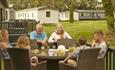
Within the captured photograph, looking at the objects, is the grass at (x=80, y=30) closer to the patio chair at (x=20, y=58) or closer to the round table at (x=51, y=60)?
the round table at (x=51, y=60)

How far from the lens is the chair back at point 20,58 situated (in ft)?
21.9

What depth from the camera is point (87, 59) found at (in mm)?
6883

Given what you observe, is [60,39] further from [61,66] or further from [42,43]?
[61,66]

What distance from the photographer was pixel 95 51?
272 inches

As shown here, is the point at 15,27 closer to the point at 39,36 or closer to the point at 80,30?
the point at 39,36

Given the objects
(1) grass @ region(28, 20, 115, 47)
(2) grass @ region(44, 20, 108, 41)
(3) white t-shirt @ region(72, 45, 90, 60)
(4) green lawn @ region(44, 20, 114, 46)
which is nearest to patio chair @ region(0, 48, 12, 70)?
(3) white t-shirt @ region(72, 45, 90, 60)

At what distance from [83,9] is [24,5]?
52.4 ft

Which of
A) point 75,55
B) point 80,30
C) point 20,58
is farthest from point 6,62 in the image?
point 80,30

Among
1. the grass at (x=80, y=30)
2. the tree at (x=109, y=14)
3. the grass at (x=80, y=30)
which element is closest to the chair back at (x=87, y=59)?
the grass at (x=80, y=30)

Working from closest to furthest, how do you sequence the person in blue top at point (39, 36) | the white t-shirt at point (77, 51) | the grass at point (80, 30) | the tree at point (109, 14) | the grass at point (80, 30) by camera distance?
the white t-shirt at point (77, 51), the person in blue top at point (39, 36), the tree at point (109, 14), the grass at point (80, 30), the grass at point (80, 30)

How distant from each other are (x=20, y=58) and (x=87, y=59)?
3.96 feet

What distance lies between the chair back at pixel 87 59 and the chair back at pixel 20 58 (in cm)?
92

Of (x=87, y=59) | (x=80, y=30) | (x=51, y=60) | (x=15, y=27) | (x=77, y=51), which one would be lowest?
(x=80, y=30)

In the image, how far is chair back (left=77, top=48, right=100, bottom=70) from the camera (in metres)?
6.74
